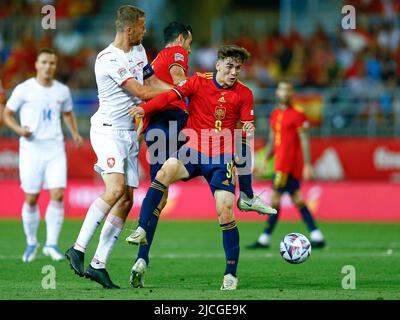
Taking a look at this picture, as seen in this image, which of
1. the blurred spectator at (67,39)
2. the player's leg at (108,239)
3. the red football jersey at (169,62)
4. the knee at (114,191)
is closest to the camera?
the player's leg at (108,239)

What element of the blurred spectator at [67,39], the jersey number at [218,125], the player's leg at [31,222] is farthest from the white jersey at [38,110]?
the blurred spectator at [67,39]

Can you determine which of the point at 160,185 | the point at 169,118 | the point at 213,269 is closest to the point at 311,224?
the point at 213,269

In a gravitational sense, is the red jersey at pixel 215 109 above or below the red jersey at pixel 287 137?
below

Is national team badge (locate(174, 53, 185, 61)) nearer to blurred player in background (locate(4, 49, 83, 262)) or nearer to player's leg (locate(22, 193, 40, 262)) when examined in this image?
blurred player in background (locate(4, 49, 83, 262))

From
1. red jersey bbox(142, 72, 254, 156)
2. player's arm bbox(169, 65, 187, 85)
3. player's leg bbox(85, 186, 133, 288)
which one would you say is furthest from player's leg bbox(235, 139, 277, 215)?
player's leg bbox(85, 186, 133, 288)

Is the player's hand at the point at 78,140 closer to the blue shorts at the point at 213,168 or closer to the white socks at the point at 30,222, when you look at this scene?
the white socks at the point at 30,222

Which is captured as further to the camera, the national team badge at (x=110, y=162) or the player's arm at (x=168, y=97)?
the national team badge at (x=110, y=162)

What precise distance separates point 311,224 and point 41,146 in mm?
4618

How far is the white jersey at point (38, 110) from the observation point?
504 inches

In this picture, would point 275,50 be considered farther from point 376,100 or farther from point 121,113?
point 121,113

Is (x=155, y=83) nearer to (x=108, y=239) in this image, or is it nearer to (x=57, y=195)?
(x=108, y=239)

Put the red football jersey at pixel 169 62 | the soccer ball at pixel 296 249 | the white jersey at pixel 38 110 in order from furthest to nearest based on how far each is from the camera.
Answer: the white jersey at pixel 38 110 → the red football jersey at pixel 169 62 → the soccer ball at pixel 296 249

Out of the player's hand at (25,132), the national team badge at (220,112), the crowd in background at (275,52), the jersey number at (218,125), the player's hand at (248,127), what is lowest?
the player's hand at (248,127)

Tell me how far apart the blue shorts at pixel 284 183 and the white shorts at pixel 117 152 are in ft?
17.1
